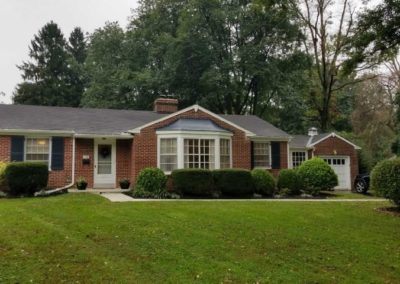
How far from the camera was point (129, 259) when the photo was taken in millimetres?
6559

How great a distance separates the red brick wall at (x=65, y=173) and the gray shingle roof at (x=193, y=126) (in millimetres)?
4021

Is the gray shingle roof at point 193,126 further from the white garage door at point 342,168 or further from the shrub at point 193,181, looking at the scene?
Answer: the white garage door at point 342,168

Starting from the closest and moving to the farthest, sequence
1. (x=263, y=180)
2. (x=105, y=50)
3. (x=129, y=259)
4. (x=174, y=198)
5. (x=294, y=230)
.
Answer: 1. (x=129, y=259)
2. (x=294, y=230)
3. (x=174, y=198)
4. (x=263, y=180)
5. (x=105, y=50)

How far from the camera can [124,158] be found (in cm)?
1831

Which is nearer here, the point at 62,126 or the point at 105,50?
the point at 62,126

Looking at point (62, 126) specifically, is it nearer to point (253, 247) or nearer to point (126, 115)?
point (126, 115)

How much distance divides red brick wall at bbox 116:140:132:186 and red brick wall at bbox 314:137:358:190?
35.9 ft

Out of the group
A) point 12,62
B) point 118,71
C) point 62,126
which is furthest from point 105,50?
point 12,62

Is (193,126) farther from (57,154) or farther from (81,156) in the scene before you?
(57,154)

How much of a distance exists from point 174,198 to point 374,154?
20080mm

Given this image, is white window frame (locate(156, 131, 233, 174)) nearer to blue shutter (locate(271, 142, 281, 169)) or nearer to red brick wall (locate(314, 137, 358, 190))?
blue shutter (locate(271, 142, 281, 169))

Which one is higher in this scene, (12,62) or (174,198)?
(12,62)

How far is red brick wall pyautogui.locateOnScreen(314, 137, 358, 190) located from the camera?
2310cm

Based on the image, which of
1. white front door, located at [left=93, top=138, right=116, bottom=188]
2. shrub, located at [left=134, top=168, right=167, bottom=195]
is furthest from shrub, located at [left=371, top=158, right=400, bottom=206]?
white front door, located at [left=93, top=138, right=116, bottom=188]
